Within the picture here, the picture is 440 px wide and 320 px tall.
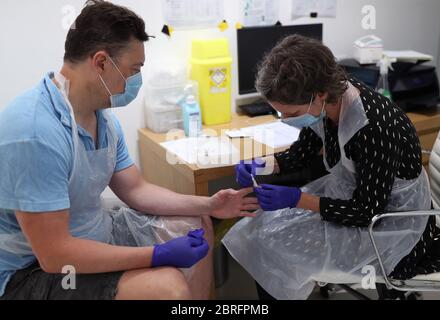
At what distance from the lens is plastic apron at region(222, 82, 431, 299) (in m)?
1.35

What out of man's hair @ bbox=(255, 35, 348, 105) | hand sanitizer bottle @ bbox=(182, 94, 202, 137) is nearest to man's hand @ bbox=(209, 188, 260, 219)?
man's hair @ bbox=(255, 35, 348, 105)

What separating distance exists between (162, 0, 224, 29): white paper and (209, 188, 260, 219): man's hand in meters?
0.93

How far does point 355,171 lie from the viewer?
4.43 feet

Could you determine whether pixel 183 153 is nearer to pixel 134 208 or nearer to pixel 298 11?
pixel 134 208

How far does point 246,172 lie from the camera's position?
5.01ft

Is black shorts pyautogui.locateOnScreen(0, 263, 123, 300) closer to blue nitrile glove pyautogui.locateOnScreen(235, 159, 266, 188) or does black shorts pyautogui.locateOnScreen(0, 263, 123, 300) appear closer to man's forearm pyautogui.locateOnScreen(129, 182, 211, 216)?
man's forearm pyautogui.locateOnScreen(129, 182, 211, 216)

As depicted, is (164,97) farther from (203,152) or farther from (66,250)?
(66,250)

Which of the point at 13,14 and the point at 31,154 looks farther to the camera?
the point at 13,14

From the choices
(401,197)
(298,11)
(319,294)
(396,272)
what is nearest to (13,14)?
(298,11)

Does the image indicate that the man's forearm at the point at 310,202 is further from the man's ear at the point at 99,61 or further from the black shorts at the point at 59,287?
the man's ear at the point at 99,61

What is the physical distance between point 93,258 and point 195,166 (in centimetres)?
57

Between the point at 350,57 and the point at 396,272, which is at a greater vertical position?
the point at 350,57

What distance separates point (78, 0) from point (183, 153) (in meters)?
0.79

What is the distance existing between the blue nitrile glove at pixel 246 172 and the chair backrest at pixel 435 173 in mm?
666
